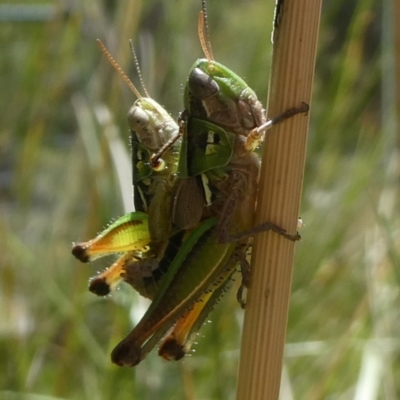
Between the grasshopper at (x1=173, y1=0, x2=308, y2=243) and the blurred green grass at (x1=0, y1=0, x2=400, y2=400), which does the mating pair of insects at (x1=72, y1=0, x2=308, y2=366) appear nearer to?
the grasshopper at (x1=173, y1=0, x2=308, y2=243)

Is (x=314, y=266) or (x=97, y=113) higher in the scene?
(x=97, y=113)

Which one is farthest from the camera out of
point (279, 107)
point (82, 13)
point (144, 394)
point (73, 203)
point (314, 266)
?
point (73, 203)

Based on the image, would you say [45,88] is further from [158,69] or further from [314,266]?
[314,266]

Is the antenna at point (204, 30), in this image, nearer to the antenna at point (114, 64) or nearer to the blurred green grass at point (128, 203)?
the antenna at point (114, 64)

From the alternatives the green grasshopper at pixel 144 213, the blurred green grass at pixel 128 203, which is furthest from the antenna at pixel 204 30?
the blurred green grass at pixel 128 203

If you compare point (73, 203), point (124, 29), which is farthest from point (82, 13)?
point (73, 203)

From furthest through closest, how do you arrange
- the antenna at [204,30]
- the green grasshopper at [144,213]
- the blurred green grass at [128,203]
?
1. the blurred green grass at [128,203]
2. the green grasshopper at [144,213]
3. the antenna at [204,30]

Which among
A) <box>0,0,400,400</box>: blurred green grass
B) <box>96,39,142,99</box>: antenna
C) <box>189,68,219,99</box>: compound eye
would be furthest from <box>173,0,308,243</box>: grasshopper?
<box>0,0,400,400</box>: blurred green grass
